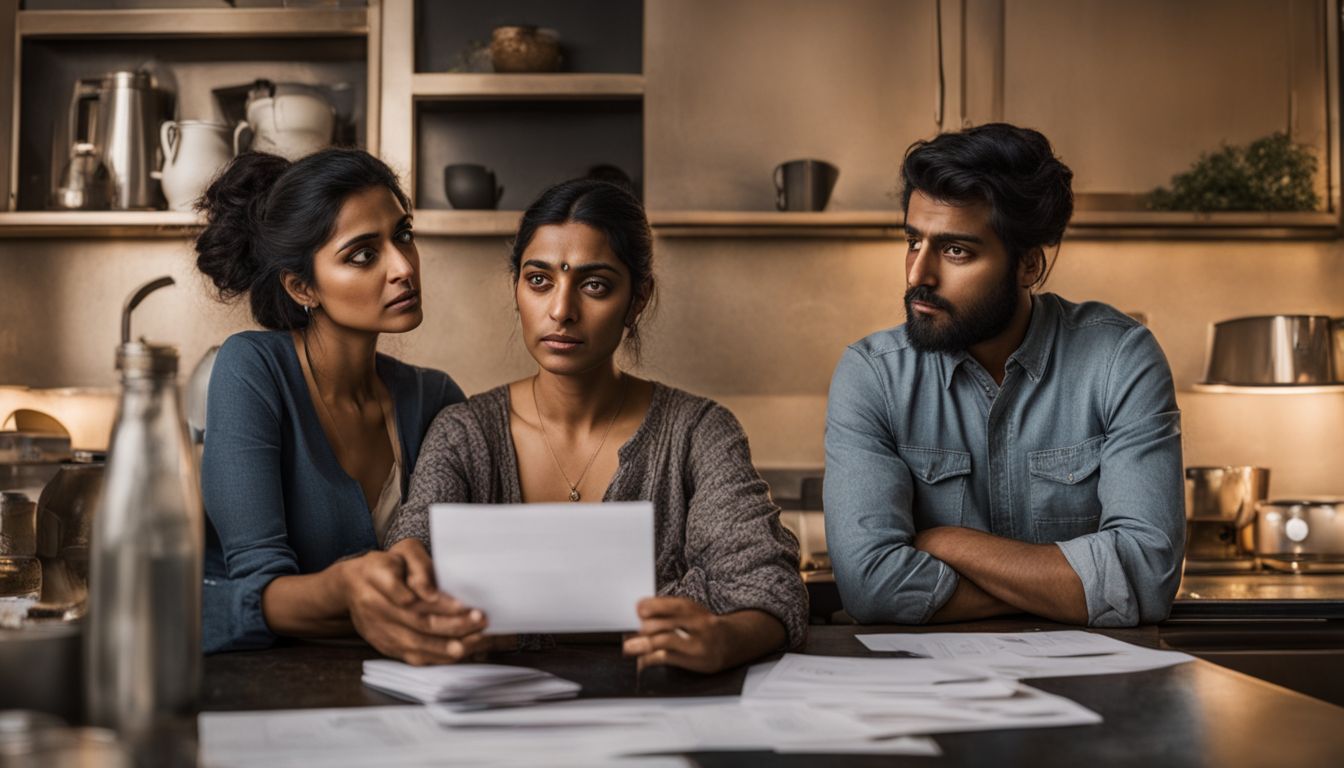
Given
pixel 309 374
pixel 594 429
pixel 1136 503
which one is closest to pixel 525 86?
pixel 309 374

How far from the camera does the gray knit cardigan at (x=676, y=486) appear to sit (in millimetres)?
1368

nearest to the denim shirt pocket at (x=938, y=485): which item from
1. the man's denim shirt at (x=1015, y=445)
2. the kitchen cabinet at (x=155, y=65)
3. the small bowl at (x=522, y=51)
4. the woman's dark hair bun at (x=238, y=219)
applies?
the man's denim shirt at (x=1015, y=445)

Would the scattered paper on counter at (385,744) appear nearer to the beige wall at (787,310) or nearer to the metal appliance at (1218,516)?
the beige wall at (787,310)

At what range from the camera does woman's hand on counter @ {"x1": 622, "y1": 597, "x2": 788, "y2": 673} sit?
3.51 feet

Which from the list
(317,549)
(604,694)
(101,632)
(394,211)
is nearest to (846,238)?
(394,211)

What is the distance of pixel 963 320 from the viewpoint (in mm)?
1787

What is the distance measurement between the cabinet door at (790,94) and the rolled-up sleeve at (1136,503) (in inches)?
55.8

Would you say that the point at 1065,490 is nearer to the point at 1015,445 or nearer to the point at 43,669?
the point at 1015,445

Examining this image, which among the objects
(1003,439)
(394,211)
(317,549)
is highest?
(394,211)

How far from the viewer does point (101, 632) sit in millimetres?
767

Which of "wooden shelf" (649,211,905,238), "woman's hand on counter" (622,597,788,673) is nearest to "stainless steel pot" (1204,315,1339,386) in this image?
"wooden shelf" (649,211,905,238)

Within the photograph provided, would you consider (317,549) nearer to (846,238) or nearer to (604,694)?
(604,694)

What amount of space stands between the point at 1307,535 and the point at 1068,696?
2.01 metres

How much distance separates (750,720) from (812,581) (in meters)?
1.48
